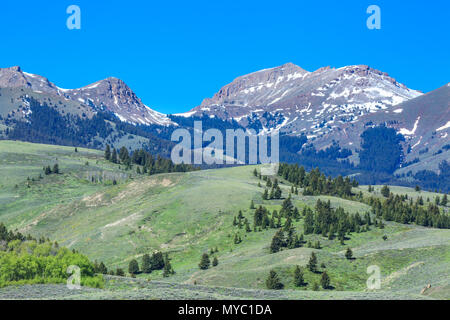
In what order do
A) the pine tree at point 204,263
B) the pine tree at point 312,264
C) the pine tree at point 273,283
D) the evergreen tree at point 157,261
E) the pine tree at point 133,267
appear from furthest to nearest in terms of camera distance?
the evergreen tree at point 157,261
the pine tree at point 133,267
the pine tree at point 204,263
the pine tree at point 312,264
the pine tree at point 273,283

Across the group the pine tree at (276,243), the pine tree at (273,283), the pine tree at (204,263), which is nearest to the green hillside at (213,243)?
the pine tree at (273,283)

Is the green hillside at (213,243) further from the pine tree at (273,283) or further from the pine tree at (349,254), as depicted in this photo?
the pine tree at (273,283)

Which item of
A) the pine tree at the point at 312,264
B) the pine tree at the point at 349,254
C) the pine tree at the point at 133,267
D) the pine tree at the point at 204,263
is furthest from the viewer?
the pine tree at the point at 133,267

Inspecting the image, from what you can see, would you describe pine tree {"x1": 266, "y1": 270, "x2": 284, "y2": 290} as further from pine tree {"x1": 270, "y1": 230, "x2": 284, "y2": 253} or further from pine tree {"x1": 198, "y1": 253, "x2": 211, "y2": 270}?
pine tree {"x1": 270, "y1": 230, "x2": 284, "y2": 253}

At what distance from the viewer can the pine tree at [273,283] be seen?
85.8 m

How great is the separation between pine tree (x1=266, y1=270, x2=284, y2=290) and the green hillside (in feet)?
3.75

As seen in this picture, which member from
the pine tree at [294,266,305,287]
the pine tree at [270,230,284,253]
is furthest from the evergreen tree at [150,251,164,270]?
the pine tree at [294,266,305,287]

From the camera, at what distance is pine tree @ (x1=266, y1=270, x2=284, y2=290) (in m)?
85.8

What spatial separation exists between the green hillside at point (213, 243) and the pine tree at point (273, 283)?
1.14 m
